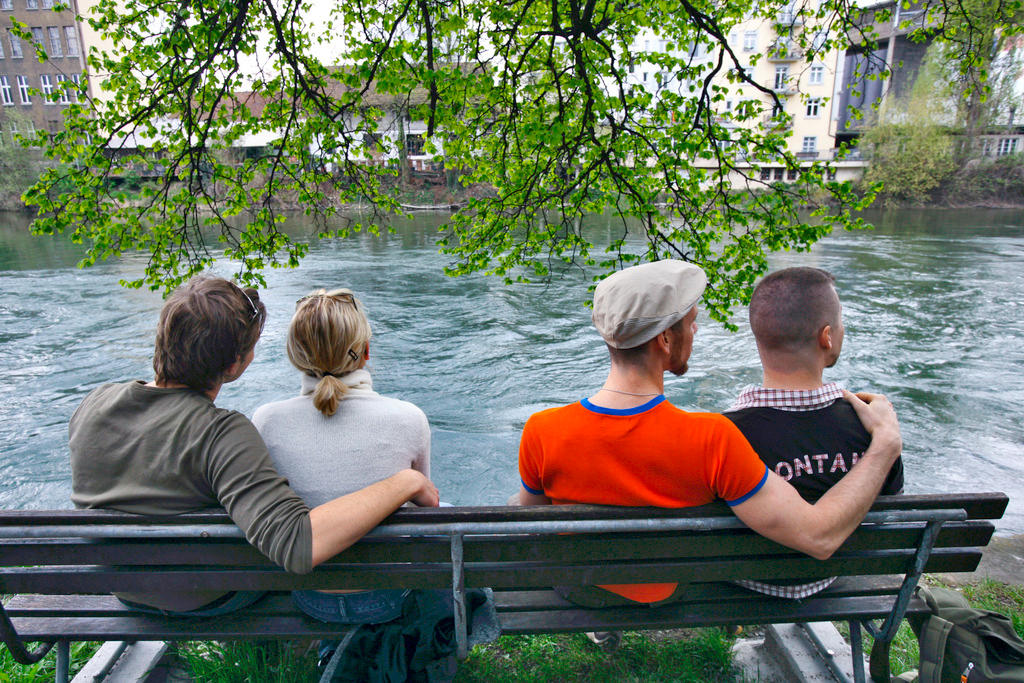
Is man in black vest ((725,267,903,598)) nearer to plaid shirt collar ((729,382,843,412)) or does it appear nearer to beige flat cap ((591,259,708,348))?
plaid shirt collar ((729,382,843,412))

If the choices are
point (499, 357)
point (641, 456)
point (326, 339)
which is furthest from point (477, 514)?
point (499, 357)

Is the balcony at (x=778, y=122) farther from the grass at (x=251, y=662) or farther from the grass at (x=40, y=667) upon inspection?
the grass at (x=40, y=667)

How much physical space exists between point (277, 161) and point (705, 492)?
16.0ft

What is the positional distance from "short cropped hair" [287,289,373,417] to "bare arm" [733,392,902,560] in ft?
4.24

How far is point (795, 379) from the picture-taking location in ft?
7.00

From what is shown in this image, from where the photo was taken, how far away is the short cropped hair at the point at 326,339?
6.99 feet

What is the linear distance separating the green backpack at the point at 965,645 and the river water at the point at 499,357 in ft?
11.8

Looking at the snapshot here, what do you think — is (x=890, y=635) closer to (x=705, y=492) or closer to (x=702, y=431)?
(x=705, y=492)

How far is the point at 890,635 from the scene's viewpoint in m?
2.26

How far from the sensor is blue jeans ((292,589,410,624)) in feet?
7.14

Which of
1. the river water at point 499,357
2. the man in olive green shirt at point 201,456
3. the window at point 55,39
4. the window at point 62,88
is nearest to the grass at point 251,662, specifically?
the man in olive green shirt at point 201,456

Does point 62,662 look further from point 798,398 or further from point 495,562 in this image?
point 798,398

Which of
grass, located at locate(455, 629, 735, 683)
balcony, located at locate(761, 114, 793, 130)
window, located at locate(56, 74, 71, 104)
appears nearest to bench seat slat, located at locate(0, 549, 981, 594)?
grass, located at locate(455, 629, 735, 683)

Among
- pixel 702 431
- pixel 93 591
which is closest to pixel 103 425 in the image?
pixel 93 591
